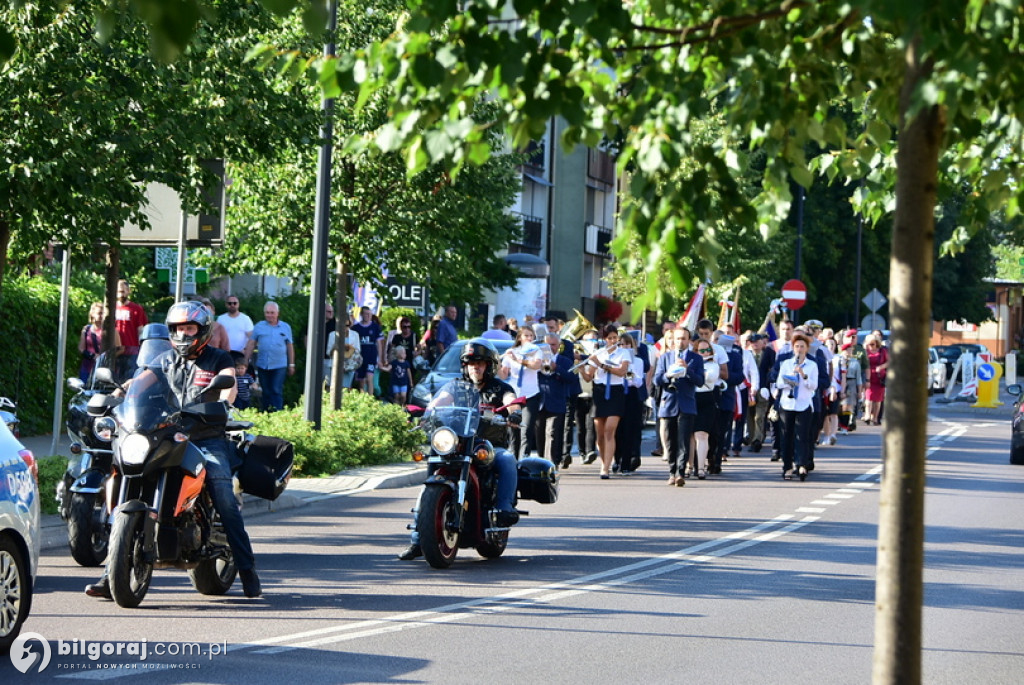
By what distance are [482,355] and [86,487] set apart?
121 inches

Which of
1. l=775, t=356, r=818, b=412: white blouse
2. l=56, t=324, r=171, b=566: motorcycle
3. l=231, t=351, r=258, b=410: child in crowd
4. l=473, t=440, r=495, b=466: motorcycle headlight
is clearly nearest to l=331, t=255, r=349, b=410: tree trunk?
l=231, t=351, r=258, b=410: child in crowd

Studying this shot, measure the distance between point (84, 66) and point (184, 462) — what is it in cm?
480

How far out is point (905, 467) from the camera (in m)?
4.52

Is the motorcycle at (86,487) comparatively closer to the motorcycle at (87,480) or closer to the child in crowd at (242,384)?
the motorcycle at (87,480)

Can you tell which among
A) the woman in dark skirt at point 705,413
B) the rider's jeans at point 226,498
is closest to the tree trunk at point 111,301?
the rider's jeans at point 226,498

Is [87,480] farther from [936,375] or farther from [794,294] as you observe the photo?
[936,375]

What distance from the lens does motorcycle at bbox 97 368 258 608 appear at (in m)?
9.16

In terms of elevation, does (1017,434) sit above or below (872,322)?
below

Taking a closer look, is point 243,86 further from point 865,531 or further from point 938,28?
point 938,28

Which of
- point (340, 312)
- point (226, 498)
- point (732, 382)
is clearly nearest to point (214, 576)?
point (226, 498)

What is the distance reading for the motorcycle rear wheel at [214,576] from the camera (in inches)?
397

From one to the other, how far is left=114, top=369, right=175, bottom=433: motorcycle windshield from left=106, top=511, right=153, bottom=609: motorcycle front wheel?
21.5 inches

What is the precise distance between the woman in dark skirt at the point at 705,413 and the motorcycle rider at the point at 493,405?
8332 mm

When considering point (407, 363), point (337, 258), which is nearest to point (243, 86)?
point (337, 258)
